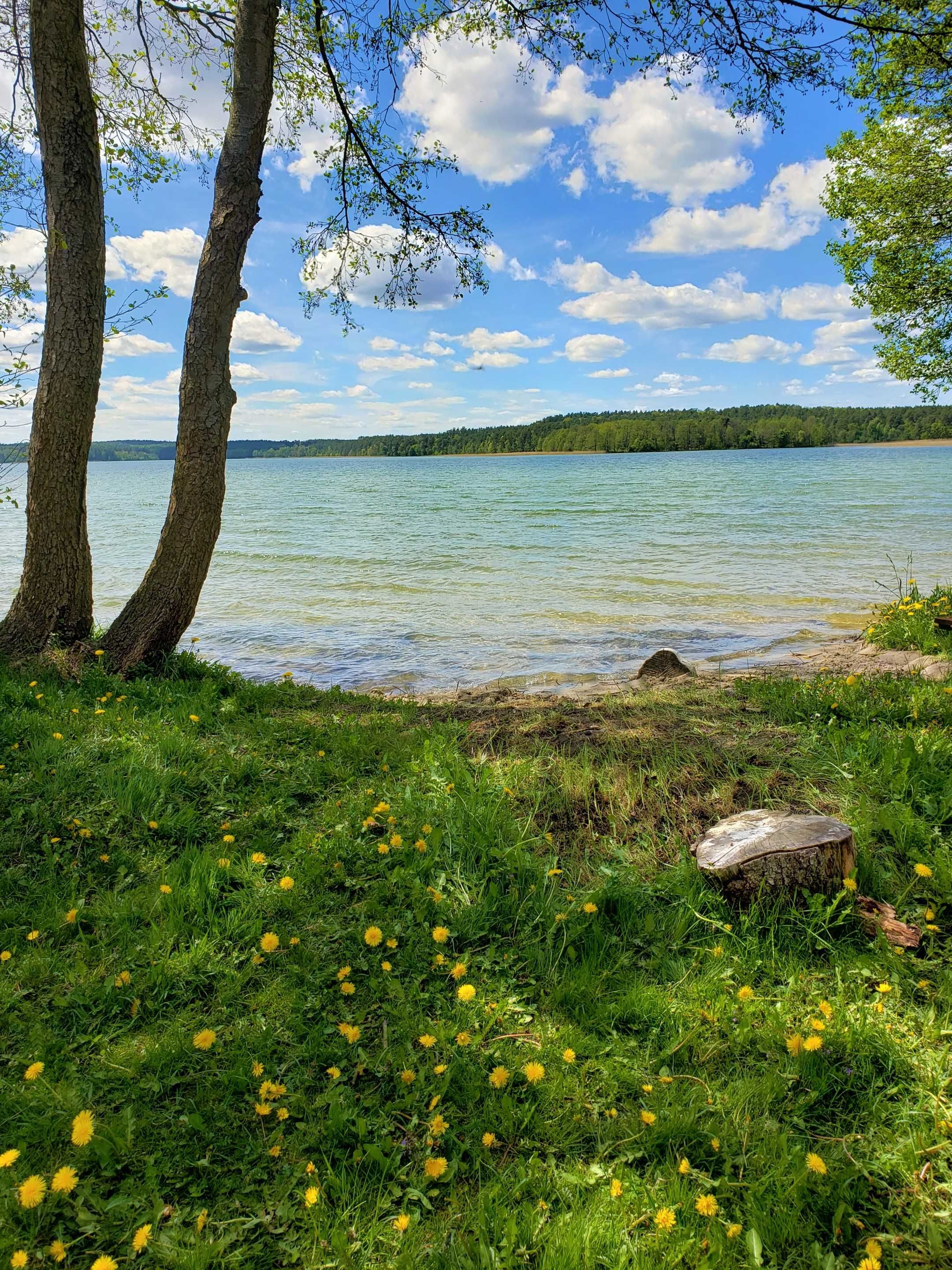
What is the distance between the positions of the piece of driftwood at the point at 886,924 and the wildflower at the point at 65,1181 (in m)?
3.23

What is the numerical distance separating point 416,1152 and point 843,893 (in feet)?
7.23

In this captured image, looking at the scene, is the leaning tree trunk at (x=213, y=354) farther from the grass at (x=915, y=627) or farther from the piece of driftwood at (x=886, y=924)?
the grass at (x=915, y=627)

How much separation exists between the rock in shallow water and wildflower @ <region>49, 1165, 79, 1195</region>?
6.83 metres

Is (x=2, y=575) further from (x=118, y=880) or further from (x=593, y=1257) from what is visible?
(x=593, y=1257)

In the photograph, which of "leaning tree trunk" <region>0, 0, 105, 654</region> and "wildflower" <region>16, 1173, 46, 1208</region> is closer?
"wildflower" <region>16, 1173, 46, 1208</region>

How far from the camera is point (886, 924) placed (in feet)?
10.3

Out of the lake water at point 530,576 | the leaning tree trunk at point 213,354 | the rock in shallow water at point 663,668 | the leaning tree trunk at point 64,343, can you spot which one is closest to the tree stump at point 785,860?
the rock in shallow water at point 663,668

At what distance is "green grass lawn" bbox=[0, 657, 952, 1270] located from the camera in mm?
2047

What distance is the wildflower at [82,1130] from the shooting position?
84.4 inches

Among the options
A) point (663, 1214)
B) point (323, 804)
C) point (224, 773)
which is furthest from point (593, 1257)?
point (224, 773)

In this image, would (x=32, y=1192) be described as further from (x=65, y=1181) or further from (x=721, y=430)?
(x=721, y=430)

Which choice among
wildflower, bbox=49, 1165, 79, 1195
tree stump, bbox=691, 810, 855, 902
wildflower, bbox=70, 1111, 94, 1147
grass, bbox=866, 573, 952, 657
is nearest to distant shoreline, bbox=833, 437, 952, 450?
grass, bbox=866, 573, 952, 657

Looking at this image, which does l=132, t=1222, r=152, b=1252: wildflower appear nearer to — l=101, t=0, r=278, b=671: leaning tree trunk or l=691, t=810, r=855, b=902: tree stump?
l=691, t=810, r=855, b=902: tree stump

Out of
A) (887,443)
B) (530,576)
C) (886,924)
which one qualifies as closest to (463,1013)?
(886,924)
